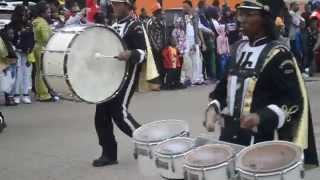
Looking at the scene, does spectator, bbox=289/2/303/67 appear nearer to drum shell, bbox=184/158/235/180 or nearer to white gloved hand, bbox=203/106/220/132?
white gloved hand, bbox=203/106/220/132

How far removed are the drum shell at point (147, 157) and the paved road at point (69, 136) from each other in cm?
265

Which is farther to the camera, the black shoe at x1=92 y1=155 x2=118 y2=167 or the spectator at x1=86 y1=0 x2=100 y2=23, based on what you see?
the spectator at x1=86 y1=0 x2=100 y2=23

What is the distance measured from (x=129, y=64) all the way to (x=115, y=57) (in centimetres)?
25

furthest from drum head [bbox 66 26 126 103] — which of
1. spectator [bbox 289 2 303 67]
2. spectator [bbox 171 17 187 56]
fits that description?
spectator [bbox 289 2 303 67]

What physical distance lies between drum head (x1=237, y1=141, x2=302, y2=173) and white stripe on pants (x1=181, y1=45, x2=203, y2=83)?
12.9 metres

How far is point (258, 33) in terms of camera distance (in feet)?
14.4

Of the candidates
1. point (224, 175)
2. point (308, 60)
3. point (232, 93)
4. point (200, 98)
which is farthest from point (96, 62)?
point (308, 60)

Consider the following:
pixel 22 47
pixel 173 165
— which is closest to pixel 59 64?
→ pixel 173 165

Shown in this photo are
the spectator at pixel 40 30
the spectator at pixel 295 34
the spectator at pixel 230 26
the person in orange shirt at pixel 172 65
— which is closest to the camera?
the spectator at pixel 40 30

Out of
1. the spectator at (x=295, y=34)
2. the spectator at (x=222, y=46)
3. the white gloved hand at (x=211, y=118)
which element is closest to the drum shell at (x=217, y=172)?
the white gloved hand at (x=211, y=118)

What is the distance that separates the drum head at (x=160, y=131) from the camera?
447cm

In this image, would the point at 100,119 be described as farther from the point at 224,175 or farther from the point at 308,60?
the point at 308,60

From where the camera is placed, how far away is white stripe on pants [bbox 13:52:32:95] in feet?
44.7

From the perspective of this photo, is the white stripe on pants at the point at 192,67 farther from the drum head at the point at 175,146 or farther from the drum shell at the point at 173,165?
the drum shell at the point at 173,165
